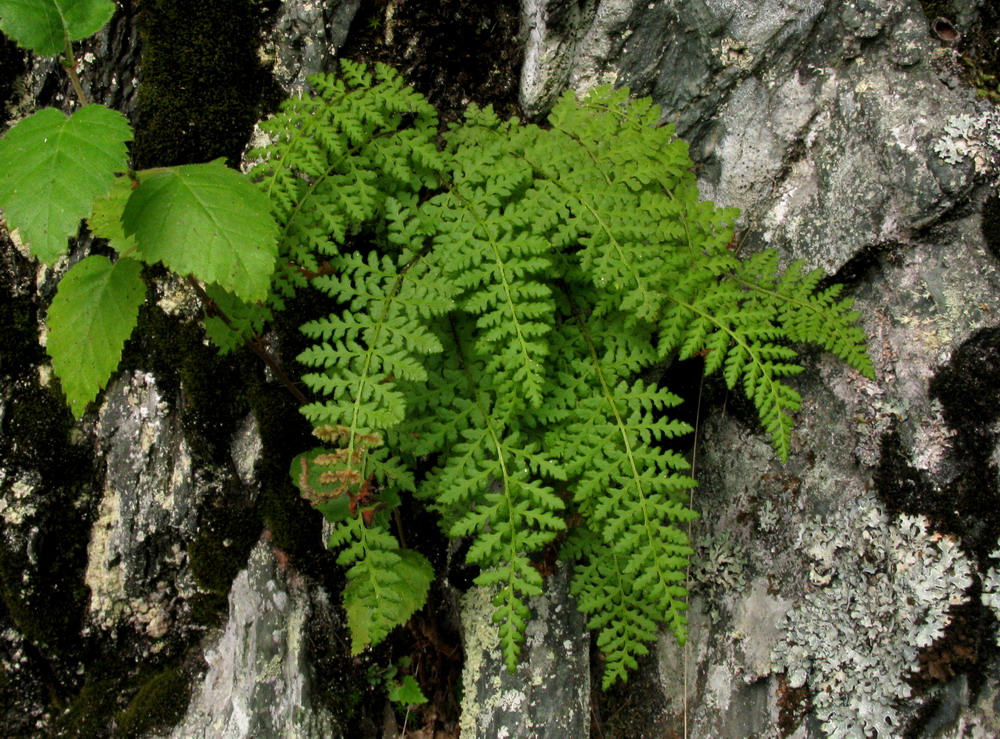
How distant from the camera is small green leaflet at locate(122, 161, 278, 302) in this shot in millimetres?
1922

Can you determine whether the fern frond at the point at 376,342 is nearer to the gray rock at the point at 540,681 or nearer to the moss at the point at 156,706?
the gray rock at the point at 540,681

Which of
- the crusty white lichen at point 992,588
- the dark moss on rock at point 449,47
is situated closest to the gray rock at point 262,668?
the dark moss on rock at point 449,47

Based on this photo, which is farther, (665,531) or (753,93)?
(753,93)

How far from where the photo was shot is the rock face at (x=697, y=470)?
109 inches

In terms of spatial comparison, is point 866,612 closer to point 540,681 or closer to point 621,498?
point 621,498

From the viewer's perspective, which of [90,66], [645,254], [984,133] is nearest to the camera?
[645,254]

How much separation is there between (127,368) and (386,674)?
1.88m

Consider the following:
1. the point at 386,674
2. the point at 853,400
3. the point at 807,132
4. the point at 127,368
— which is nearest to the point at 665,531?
the point at 853,400

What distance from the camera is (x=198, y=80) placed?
9.94 ft

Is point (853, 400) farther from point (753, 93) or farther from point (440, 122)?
point (440, 122)

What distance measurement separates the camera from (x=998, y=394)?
8.34ft

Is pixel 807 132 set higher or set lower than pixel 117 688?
higher

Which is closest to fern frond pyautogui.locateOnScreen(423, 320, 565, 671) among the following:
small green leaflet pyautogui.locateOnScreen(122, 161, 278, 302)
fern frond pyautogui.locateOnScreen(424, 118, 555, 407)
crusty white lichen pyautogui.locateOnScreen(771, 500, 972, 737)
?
fern frond pyautogui.locateOnScreen(424, 118, 555, 407)

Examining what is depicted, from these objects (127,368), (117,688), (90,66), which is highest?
(90,66)
